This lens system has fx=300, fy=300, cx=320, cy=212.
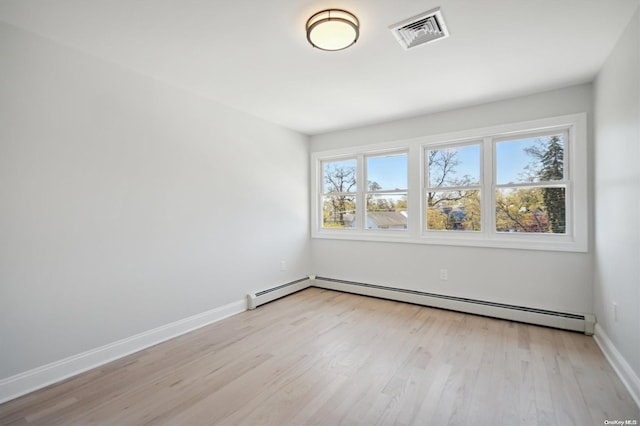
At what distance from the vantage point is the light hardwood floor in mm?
1838

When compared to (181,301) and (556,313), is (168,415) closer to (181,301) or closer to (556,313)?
(181,301)

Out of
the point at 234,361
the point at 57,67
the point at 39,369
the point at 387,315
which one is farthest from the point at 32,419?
the point at 387,315

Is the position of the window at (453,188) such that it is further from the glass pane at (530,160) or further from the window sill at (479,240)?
the glass pane at (530,160)

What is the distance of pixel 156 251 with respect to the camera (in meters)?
2.90

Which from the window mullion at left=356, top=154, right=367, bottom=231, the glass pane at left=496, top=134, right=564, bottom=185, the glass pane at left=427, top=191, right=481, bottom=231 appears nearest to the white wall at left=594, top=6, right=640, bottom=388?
the glass pane at left=496, top=134, right=564, bottom=185

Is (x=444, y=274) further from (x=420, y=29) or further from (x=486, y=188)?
(x=420, y=29)

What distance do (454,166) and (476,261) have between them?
123cm

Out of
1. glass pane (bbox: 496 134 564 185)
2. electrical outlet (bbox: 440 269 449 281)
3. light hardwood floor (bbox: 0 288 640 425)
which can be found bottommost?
light hardwood floor (bbox: 0 288 640 425)

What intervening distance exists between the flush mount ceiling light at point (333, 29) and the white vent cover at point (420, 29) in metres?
0.31

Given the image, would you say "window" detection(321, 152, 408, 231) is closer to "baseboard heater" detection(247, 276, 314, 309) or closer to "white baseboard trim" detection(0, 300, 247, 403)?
"baseboard heater" detection(247, 276, 314, 309)

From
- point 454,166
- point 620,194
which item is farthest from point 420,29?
point 454,166

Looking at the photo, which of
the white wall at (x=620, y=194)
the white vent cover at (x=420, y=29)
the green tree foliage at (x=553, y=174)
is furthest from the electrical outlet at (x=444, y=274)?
the white vent cover at (x=420, y=29)

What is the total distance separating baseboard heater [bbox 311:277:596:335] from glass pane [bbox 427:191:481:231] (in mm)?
903

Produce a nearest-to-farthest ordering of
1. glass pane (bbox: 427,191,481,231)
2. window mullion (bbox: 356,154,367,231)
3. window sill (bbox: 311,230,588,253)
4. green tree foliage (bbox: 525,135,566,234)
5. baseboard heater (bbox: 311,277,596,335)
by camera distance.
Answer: baseboard heater (bbox: 311,277,596,335) → window sill (bbox: 311,230,588,253) → green tree foliage (bbox: 525,135,566,234) → glass pane (bbox: 427,191,481,231) → window mullion (bbox: 356,154,367,231)
